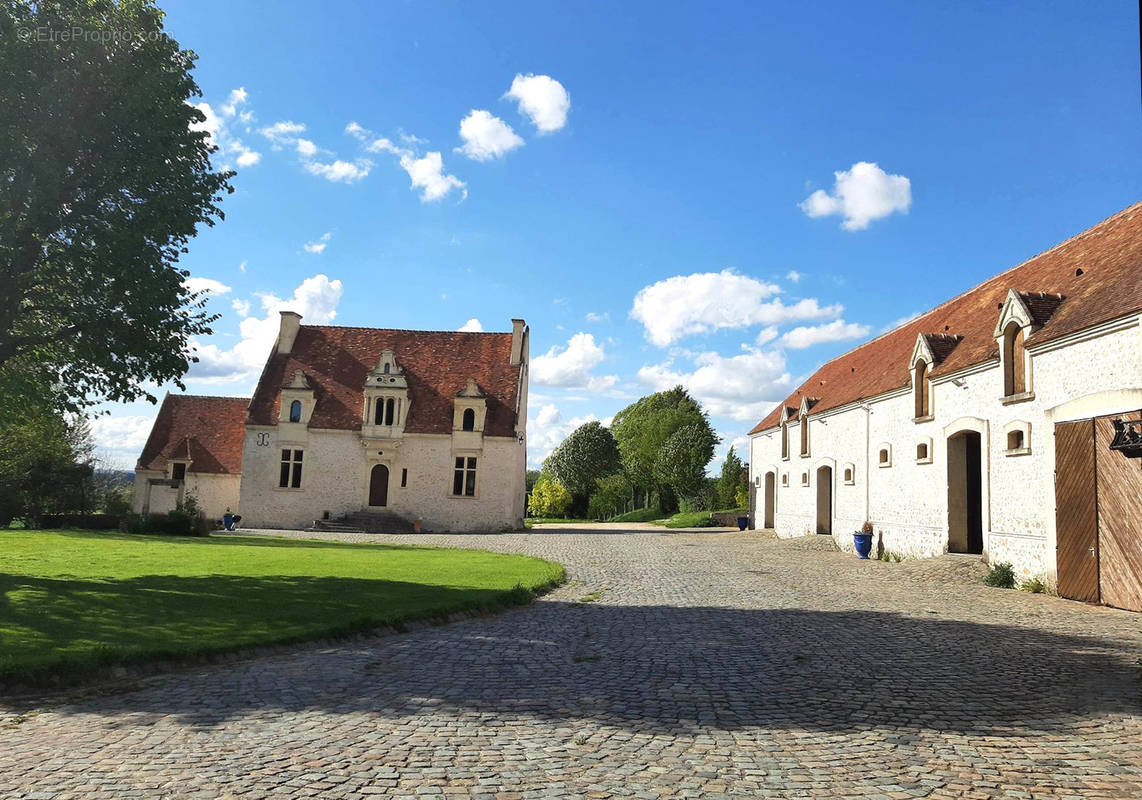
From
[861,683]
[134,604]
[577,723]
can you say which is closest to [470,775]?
[577,723]

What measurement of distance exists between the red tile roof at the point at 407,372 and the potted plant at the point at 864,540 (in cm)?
1820

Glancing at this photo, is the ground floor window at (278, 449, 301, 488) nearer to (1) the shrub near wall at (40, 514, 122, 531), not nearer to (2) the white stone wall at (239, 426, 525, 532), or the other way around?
(2) the white stone wall at (239, 426, 525, 532)

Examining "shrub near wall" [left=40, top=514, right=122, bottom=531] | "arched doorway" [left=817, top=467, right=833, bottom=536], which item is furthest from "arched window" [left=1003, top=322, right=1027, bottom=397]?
"shrub near wall" [left=40, top=514, right=122, bottom=531]

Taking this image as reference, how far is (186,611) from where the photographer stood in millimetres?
10508

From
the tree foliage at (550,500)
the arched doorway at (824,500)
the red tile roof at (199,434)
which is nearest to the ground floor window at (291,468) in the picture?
the red tile roof at (199,434)

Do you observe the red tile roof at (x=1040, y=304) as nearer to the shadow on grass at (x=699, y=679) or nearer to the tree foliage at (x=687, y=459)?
the shadow on grass at (x=699, y=679)

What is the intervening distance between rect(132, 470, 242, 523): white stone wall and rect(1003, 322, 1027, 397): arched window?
33285 mm

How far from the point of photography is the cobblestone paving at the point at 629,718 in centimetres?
497

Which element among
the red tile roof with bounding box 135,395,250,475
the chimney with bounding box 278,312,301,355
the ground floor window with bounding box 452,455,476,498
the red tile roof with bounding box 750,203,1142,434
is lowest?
the ground floor window with bounding box 452,455,476,498

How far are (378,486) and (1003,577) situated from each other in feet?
91.4

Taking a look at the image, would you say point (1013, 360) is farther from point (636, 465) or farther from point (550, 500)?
point (636, 465)

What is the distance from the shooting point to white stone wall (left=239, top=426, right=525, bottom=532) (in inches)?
1439

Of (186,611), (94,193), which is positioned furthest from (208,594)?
(94,193)

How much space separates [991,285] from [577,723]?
72.5ft
